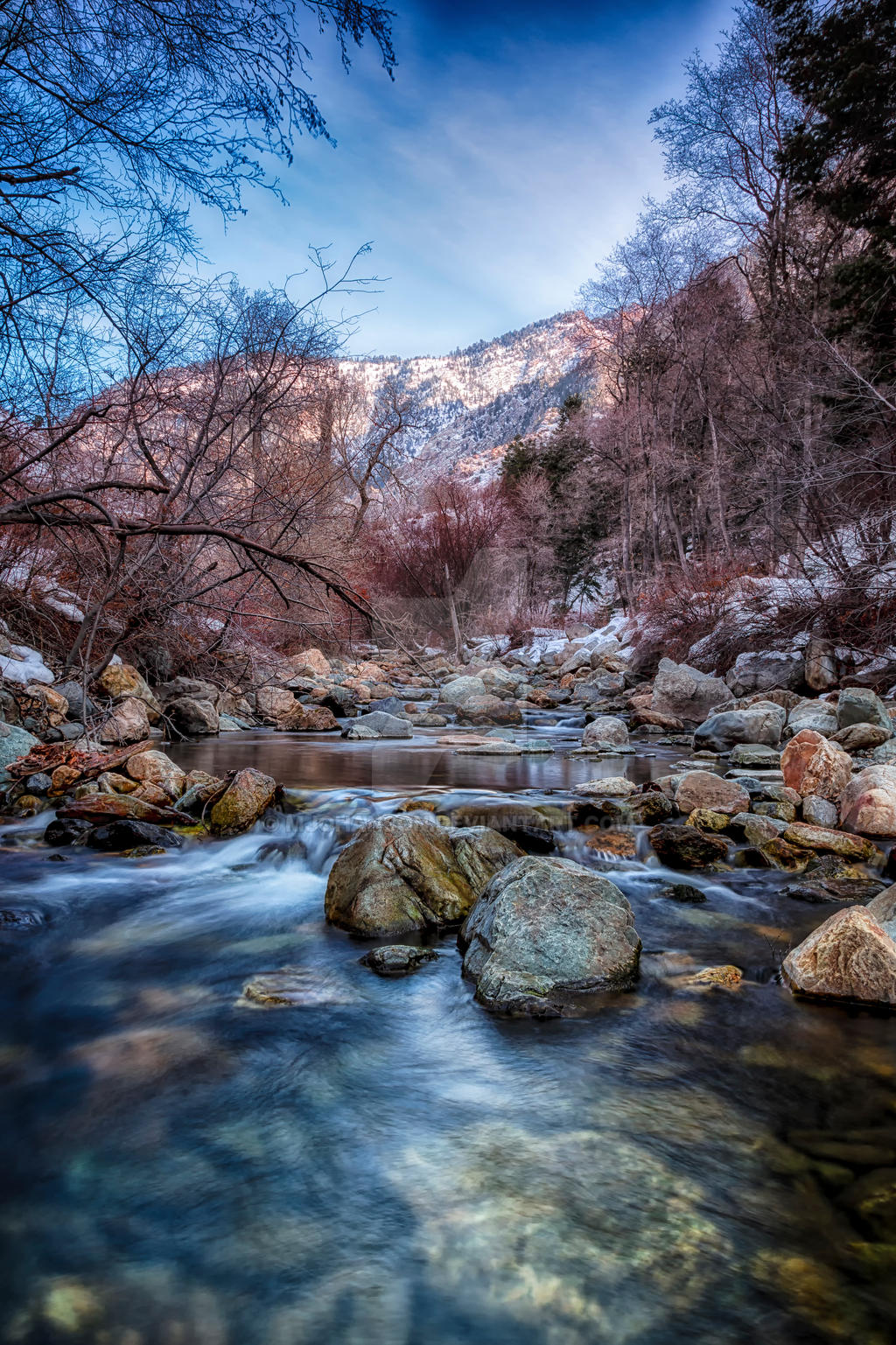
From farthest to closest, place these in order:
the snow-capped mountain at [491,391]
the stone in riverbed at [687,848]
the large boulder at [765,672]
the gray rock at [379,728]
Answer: the snow-capped mountain at [491,391] → the large boulder at [765,672] → the gray rock at [379,728] → the stone in riverbed at [687,848]

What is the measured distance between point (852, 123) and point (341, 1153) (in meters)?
14.3

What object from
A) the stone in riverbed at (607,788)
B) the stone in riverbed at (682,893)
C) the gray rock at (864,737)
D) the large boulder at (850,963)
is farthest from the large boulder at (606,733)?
the large boulder at (850,963)

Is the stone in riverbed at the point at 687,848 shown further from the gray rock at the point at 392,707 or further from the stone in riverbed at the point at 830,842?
the gray rock at the point at 392,707

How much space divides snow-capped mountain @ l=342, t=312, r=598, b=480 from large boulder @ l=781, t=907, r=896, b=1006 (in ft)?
225

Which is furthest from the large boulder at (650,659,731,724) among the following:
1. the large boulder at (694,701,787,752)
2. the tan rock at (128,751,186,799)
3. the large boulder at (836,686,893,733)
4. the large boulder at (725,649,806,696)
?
the tan rock at (128,751,186,799)

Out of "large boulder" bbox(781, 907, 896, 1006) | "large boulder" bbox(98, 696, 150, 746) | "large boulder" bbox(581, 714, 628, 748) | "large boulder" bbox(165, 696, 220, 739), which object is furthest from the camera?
"large boulder" bbox(165, 696, 220, 739)

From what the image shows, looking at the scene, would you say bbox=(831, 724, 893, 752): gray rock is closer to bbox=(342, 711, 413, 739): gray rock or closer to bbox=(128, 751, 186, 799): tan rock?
bbox=(342, 711, 413, 739): gray rock

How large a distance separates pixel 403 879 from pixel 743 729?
584 centimetres

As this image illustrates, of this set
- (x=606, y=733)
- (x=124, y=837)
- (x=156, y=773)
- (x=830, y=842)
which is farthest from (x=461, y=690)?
(x=830, y=842)

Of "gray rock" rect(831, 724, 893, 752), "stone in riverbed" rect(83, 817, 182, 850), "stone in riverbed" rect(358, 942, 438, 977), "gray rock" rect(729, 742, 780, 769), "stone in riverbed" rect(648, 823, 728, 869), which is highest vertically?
"gray rock" rect(831, 724, 893, 752)

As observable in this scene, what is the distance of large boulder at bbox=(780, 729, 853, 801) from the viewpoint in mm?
5379

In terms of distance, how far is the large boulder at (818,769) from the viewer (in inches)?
212

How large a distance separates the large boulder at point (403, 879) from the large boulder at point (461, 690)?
9.49 metres

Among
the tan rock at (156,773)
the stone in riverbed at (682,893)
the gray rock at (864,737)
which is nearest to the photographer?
the stone in riverbed at (682,893)
